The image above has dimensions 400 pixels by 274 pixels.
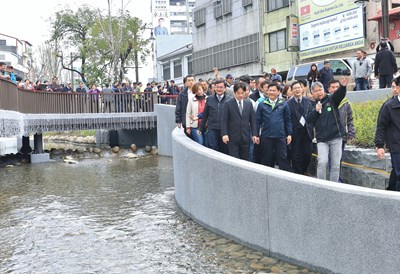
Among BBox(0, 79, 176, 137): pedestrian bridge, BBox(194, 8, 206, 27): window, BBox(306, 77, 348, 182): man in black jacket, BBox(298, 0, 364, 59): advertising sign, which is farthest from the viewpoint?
BBox(194, 8, 206, 27): window

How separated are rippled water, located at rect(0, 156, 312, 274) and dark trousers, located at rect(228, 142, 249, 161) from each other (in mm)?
1286

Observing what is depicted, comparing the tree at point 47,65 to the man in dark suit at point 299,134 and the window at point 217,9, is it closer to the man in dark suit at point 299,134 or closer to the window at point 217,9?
the window at point 217,9

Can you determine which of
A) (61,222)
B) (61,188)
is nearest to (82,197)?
(61,188)

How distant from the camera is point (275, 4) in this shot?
1411 inches

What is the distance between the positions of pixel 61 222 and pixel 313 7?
25.4 metres

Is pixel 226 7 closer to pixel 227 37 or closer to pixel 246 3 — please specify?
pixel 227 37

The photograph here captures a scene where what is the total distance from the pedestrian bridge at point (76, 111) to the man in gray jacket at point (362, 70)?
9.87 m

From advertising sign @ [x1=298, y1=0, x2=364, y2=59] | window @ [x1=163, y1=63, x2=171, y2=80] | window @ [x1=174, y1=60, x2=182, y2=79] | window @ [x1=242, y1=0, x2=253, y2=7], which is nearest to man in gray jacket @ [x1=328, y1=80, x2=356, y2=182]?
advertising sign @ [x1=298, y1=0, x2=364, y2=59]

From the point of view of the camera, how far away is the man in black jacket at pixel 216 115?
30.5 feet

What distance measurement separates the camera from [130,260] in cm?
661

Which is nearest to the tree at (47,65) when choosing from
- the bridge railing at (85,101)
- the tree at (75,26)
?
the tree at (75,26)

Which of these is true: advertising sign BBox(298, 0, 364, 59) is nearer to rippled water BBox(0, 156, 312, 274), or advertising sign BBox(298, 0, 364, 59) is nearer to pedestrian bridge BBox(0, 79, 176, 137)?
pedestrian bridge BBox(0, 79, 176, 137)

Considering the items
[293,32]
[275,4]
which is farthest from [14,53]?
[293,32]

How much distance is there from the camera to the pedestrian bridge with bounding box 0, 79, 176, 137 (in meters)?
17.9
